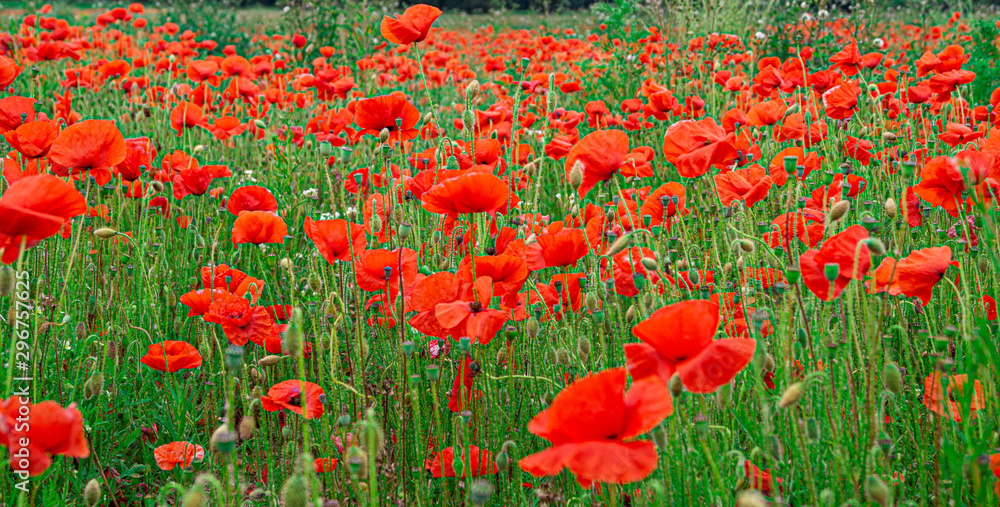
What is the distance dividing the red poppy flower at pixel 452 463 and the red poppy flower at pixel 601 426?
50cm

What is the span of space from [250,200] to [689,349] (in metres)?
1.52

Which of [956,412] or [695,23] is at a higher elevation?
[695,23]

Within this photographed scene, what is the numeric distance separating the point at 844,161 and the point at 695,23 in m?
2.82

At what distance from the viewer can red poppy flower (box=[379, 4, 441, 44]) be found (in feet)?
6.74

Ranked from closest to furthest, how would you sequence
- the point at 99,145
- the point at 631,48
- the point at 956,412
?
the point at 956,412 < the point at 99,145 < the point at 631,48

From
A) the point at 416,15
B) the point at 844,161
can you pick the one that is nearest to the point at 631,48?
the point at 844,161

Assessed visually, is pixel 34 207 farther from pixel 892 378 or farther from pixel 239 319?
pixel 892 378

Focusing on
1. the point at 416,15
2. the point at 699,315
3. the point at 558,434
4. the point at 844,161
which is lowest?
the point at 844,161

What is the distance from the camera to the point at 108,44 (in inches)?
302

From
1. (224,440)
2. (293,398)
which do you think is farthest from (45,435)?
(293,398)

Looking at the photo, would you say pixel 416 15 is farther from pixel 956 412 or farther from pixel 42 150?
pixel 956 412

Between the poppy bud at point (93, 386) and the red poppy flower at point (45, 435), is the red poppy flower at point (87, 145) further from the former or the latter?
the red poppy flower at point (45, 435)

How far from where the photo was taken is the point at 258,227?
72.0 inches

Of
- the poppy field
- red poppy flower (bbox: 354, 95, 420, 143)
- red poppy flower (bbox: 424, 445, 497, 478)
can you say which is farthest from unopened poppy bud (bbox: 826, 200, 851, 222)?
red poppy flower (bbox: 354, 95, 420, 143)
